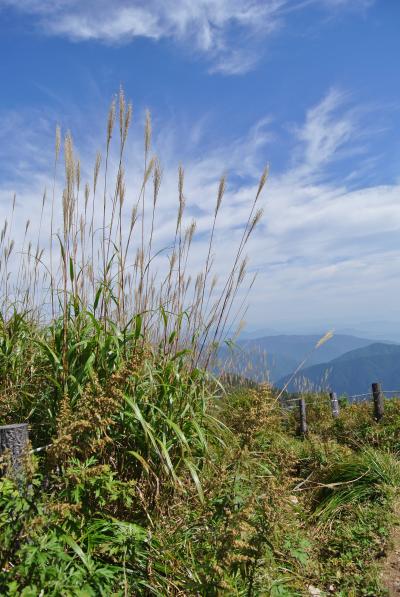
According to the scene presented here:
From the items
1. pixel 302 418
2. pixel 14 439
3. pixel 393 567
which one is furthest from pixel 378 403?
pixel 14 439

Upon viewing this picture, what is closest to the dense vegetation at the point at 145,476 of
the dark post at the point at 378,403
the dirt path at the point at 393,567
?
the dirt path at the point at 393,567

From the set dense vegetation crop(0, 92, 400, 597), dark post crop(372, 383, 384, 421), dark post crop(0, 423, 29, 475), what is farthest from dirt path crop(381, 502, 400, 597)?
dark post crop(372, 383, 384, 421)

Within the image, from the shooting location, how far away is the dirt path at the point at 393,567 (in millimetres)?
Result: 2943

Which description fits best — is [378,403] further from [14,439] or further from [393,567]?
[14,439]

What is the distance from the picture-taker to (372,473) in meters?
4.30

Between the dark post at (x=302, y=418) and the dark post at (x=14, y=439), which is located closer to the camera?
the dark post at (x=14, y=439)

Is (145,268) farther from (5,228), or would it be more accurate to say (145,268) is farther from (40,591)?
(40,591)

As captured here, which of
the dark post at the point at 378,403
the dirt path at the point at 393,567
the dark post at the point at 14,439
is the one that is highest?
the dark post at the point at 14,439

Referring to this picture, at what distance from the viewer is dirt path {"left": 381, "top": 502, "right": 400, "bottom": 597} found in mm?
2943

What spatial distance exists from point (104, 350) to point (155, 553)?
1150 mm

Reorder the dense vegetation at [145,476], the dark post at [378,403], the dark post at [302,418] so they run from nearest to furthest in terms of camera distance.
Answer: the dense vegetation at [145,476], the dark post at [378,403], the dark post at [302,418]

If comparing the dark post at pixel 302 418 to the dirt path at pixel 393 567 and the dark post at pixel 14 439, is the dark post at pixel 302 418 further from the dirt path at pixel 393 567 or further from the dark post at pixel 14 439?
the dark post at pixel 14 439

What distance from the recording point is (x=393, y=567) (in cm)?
316

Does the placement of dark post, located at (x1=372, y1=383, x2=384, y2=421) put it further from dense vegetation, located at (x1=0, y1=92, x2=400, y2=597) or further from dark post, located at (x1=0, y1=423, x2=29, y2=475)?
dark post, located at (x1=0, y1=423, x2=29, y2=475)
